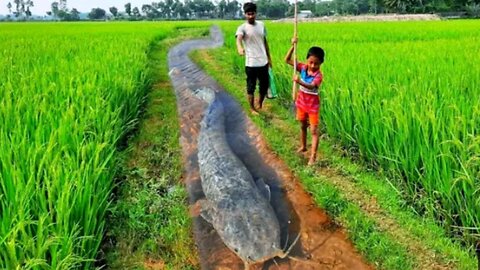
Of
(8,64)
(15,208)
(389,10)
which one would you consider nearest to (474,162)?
(15,208)

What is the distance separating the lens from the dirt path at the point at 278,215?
8.18ft

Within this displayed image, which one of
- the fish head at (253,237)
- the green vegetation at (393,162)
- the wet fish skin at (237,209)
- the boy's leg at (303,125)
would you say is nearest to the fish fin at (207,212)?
the wet fish skin at (237,209)

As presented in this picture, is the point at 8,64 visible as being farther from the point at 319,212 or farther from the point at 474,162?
the point at 474,162

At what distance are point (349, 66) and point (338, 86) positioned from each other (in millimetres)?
1000

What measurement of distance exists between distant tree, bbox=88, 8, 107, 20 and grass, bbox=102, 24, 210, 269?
7263cm

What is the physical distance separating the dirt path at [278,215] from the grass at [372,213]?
84 mm

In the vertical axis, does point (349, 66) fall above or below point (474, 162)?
above

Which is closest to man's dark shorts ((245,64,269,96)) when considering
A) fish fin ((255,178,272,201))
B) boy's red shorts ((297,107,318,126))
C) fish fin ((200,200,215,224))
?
boy's red shorts ((297,107,318,126))

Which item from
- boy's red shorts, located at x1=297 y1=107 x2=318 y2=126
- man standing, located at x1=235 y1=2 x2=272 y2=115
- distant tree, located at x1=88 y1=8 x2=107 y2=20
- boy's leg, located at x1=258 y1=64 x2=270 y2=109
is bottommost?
boy's red shorts, located at x1=297 y1=107 x2=318 y2=126

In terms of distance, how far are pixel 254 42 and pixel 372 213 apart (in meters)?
2.87

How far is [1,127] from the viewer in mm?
3146

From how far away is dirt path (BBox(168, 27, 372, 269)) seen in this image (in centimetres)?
249

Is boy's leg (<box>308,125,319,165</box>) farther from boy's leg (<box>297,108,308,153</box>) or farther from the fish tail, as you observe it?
the fish tail

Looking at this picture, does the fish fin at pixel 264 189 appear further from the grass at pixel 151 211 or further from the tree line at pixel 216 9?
the tree line at pixel 216 9
